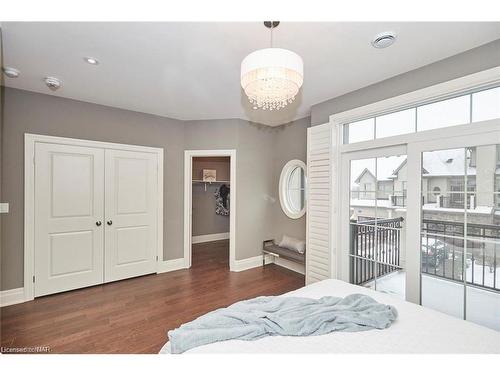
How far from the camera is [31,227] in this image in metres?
2.74

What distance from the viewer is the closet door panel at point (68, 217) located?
9.24ft

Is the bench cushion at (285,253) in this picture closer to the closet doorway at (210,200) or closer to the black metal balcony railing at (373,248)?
the black metal balcony railing at (373,248)

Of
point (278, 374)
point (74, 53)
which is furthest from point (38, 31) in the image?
point (278, 374)

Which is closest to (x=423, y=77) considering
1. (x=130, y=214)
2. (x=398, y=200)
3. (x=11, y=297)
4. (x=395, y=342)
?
(x=398, y=200)

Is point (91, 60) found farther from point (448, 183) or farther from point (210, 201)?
point (210, 201)

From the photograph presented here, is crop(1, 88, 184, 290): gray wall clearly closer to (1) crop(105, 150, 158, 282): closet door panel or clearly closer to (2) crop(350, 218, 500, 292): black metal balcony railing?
(1) crop(105, 150, 158, 282): closet door panel

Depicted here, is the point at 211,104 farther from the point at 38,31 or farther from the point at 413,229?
the point at 413,229

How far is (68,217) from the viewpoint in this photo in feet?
9.73

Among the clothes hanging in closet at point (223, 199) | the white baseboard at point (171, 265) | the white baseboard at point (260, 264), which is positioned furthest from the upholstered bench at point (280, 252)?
the clothes hanging in closet at point (223, 199)

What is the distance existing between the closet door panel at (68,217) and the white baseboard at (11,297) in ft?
0.46

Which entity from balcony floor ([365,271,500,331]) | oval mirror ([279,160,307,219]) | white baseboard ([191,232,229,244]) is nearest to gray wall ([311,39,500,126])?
oval mirror ([279,160,307,219])

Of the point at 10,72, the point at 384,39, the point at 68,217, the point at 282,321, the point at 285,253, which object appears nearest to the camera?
the point at 282,321

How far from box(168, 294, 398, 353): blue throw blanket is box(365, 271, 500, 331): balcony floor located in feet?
3.17

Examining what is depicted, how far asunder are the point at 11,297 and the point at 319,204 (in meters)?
3.88
